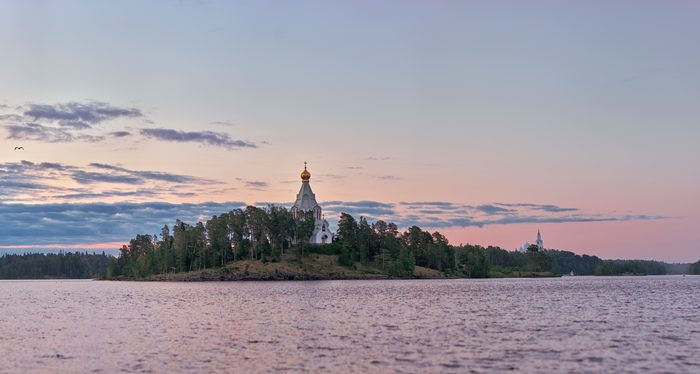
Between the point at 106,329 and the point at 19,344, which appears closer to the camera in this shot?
the point at 19,344

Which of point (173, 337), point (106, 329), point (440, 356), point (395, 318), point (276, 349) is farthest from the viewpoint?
point (395, 318)

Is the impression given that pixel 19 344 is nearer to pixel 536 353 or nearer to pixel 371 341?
pixel 371 341

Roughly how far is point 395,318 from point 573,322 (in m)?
17.8

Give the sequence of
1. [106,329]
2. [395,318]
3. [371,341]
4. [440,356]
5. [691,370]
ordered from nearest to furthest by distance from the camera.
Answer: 1. [691,370]
2. [440,356]
3. [371,341]
4. [106,329]
5. [395,318]

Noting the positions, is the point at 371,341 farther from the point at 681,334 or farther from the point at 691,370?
the point at 681,334

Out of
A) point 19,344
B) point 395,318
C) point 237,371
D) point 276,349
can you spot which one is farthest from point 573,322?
point 19,344

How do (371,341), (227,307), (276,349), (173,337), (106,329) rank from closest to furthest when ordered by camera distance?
(276,349), (371,341), (173,337), (106,329), (227,307)

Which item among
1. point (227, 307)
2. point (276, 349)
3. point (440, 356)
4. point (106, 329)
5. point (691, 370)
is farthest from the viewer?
point (227, 307)

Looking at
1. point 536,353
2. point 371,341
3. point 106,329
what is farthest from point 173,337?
point 536,353

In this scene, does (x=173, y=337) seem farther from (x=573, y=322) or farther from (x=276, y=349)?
(x=573, y=322)

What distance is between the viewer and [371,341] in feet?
151

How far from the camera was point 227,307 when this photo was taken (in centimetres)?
8162

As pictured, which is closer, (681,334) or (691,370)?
(691,370)

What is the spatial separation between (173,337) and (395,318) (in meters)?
24.0
